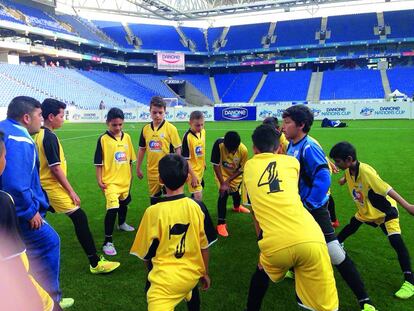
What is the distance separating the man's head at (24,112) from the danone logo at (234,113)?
28.9 meters

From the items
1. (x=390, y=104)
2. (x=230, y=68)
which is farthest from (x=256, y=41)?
(x=390, y=104)

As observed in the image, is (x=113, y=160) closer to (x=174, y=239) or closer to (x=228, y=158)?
(x=228, y=158)

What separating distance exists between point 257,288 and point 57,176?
244 centimetres

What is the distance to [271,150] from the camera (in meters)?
3.07

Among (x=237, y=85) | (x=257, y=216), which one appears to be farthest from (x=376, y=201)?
(x=237, y=85)

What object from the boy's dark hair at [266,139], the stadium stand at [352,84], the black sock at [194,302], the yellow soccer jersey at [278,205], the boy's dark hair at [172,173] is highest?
the stadium stand at [352,84]

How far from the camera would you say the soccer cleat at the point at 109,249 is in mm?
5140

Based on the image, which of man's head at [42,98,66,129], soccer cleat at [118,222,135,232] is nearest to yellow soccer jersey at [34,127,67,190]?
man's head at [42,98,66,129]

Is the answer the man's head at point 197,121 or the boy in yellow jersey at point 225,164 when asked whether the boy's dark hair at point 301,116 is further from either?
the man's head at point 197,121

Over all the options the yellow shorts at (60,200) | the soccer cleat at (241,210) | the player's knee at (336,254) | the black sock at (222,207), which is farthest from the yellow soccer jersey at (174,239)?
the soccer cleat at (241,210)

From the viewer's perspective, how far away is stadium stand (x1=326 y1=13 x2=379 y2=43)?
5558cm

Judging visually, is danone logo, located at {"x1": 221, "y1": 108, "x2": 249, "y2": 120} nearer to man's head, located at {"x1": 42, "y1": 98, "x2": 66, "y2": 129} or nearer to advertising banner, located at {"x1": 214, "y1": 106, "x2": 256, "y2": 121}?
advertising banner, located at {"x1": 214, "y1": 106, "x2": 256, "y2": 121}

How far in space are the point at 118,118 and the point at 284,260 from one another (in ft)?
11.3

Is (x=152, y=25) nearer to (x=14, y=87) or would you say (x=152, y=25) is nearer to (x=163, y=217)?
(x=14, y=87)
